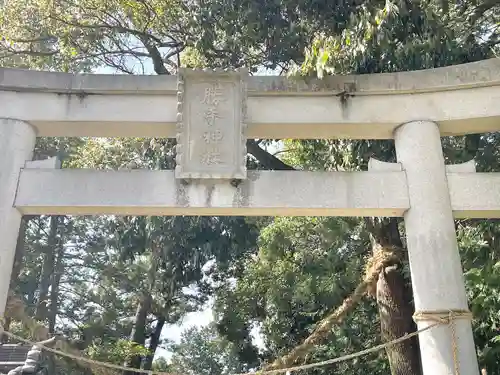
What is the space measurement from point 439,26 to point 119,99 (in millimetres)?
3242

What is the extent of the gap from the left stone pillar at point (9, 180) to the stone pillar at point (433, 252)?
288cm

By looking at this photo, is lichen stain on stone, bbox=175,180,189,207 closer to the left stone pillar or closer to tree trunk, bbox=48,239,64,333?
the left stone pillar

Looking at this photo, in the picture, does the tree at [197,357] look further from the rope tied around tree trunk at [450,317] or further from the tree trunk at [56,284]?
the rope tied around tree trunk at [450,317]

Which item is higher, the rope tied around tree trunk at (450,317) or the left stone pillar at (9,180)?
the left stone pillar at (9,180)

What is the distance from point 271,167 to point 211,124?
3.54 meters

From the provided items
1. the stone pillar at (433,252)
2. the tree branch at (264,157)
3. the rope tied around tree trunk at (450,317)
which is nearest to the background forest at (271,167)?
the tree branch at (264,157)

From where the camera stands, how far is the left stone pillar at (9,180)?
3.64 m

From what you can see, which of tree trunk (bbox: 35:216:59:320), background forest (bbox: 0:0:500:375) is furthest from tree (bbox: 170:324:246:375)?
background forest (bbox: 0:0:500:375)

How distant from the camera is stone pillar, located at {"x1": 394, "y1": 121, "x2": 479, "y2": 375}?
338 cm

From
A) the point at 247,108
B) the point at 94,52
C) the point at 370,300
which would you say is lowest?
the point at 370,300

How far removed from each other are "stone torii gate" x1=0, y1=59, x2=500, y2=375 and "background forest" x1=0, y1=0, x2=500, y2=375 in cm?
54

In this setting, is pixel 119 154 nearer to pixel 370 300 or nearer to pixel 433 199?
pixel 370 300

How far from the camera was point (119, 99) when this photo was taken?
→ 13.4ft

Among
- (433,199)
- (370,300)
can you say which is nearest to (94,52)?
(433,199)
